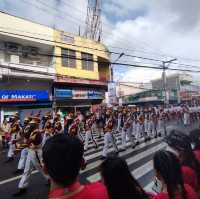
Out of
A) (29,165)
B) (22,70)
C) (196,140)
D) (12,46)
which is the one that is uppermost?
(12,46)

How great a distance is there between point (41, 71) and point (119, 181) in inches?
745

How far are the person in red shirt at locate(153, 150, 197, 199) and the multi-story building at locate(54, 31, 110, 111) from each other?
18609 mm

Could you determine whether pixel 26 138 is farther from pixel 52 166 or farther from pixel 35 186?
pixel 52 166

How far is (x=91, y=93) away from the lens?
24.8 meters

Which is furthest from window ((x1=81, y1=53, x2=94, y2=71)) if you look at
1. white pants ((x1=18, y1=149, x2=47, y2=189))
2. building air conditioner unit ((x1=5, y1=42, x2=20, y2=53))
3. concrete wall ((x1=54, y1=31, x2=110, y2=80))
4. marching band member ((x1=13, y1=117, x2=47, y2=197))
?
white pants ((x1=18, y1=149, x2=47, y2=189))

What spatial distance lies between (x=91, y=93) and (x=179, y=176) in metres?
22.7

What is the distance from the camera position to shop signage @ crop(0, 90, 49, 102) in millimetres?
17561

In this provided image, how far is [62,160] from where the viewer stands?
1.81m

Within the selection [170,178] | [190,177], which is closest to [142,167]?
[190,177]

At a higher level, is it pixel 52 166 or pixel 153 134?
pixel 52 166

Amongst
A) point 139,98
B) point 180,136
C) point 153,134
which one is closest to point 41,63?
point 153,134

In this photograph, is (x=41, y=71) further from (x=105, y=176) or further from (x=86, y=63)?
(x=105, y=176)

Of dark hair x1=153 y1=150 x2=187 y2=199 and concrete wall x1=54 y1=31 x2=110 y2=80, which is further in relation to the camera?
concrete wall x1=54 y1=31 x2=110 y2=80

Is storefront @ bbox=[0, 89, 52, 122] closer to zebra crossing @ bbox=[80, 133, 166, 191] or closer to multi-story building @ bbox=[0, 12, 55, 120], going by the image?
multi-story building @ bbox=[0, 12, 55, 120]
